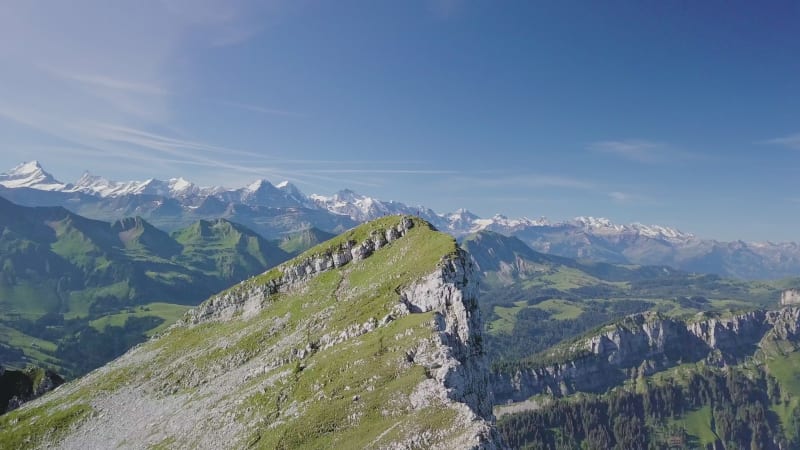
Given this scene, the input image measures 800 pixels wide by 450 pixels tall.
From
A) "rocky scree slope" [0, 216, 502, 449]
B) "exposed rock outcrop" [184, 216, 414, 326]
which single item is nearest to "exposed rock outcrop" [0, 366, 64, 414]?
"rocky scree slope" [0, 216, 502, 449]

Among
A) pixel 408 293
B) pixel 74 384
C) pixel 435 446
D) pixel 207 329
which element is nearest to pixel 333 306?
pixel 408 293

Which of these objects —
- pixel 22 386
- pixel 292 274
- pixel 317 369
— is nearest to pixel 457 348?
pixel 317 369

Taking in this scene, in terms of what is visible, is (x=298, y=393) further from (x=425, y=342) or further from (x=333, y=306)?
(x=333, y=306)

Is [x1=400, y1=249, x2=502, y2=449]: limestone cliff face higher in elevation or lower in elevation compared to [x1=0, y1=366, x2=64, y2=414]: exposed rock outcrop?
higher

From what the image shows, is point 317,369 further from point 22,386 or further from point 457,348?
point 22,386

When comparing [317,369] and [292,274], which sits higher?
[292,274]

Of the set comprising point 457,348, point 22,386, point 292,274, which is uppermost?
point 292,274

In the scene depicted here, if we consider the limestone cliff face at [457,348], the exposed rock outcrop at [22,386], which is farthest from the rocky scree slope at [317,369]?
the exposed rock outcrop at [22,386]

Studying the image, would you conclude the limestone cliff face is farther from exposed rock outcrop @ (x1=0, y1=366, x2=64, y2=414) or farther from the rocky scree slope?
exposed rock outcrop @ (x1=0, y1=366, x2=64, y2=414)

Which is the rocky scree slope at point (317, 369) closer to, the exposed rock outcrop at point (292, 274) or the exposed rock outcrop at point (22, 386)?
the exposed rock outcrop at point (292, 274)
